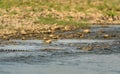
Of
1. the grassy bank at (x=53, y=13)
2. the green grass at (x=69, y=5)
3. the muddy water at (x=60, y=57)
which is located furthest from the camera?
the green grass at (x=69, y=5)

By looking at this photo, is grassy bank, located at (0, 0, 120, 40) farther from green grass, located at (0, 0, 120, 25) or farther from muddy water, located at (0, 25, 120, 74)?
Answer: muddy water, located at (0, 25, 120, 74)

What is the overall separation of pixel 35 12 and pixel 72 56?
953 inches

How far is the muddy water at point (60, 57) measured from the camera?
21406 millimetres

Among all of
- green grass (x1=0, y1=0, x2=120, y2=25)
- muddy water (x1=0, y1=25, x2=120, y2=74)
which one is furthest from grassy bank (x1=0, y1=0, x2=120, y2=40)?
muddy water (x1=0, y1=25, x2=120, y2=74)

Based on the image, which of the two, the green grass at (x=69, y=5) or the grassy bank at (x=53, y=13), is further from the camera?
the green grass at (x=69, y=5)

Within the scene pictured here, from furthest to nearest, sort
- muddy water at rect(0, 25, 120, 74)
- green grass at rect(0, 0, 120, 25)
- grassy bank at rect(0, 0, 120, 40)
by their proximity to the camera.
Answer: green grass at rect(0, 0, 120, 25)
grassy bank at rect(0, 0, 120, 40)
muddy water at rect(0, 25, 120, 74)

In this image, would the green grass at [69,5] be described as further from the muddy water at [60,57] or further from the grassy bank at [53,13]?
the muddy water at [60,57]

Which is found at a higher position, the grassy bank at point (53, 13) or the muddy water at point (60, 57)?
the grassy bank at point (53, 13)

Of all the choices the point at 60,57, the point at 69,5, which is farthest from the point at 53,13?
the point at 60,57

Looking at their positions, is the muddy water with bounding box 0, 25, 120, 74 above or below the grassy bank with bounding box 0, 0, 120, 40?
below

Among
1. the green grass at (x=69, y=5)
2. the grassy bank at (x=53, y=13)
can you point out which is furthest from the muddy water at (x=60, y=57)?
the green grass at (x=69, y=5)

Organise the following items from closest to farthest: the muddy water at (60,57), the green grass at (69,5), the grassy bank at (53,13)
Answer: the muddy water at (60,57), the grassy bank at (53,13), the green grass at (69,5)

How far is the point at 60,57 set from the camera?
2491 centimetres

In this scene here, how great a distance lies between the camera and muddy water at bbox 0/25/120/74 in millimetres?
21406
